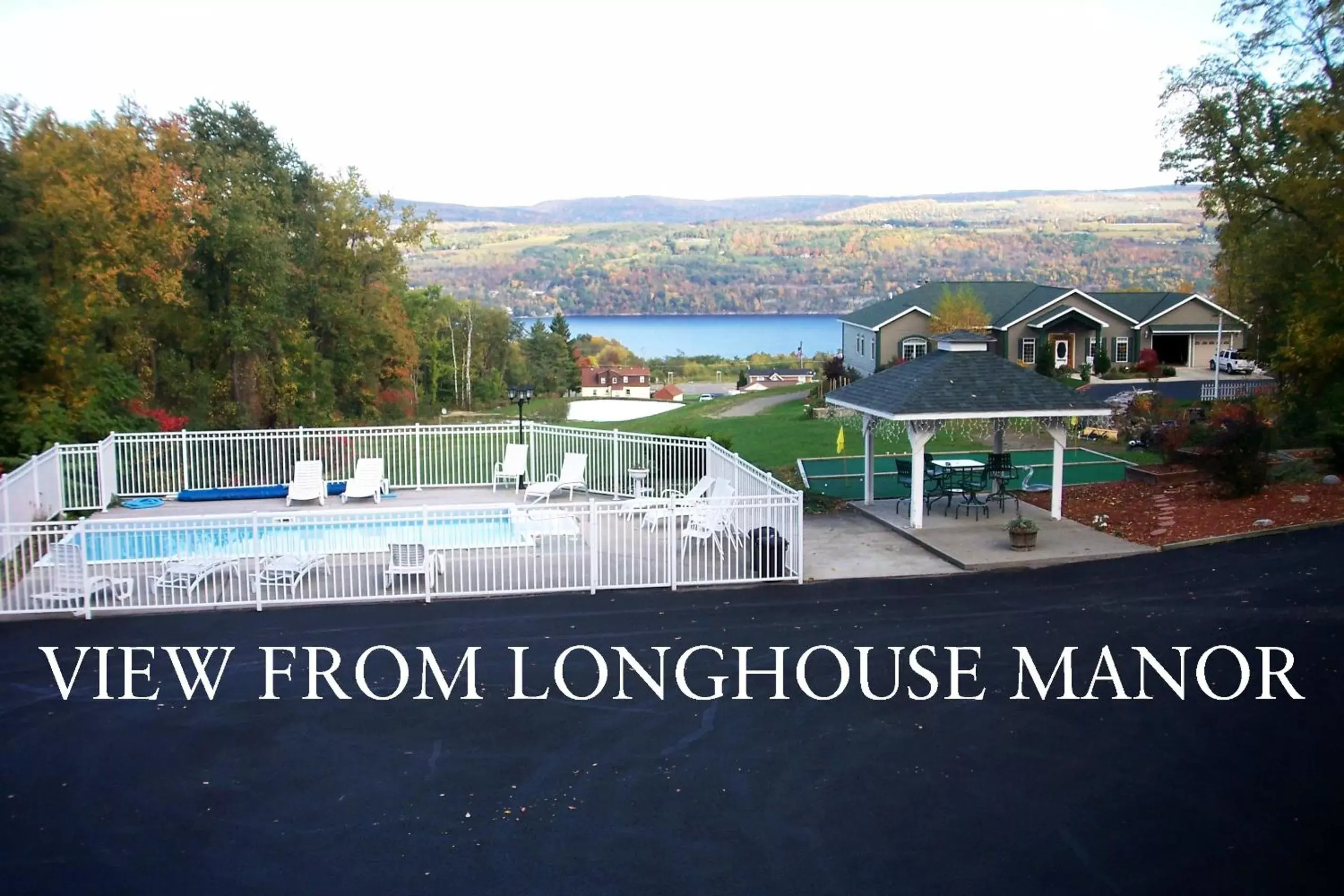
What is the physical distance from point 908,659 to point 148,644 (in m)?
7.68

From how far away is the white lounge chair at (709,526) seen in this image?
560 inches

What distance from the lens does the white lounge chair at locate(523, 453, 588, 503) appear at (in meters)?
18.7

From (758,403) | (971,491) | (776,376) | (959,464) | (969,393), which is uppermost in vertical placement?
(969,393)

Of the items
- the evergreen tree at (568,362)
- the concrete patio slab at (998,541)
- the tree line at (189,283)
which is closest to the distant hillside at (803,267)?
the evergreen tree at (568,362)

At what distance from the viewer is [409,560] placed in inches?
519

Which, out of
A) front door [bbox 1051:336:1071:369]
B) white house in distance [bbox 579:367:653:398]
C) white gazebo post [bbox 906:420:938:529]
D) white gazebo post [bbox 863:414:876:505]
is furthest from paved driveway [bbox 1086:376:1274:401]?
white house in distance [bbox 579:367:653:398]

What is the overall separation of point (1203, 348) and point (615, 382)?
147 feet

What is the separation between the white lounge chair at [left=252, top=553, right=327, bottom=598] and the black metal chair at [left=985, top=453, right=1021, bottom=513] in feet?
33.1

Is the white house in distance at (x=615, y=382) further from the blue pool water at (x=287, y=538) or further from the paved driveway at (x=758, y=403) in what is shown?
the blue pool water at (x=287, y=538)

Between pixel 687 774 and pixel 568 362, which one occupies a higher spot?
pixel 568 362

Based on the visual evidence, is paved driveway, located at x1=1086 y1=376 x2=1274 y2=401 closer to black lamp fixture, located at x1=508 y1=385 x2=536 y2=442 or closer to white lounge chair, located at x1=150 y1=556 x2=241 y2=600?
black lamp fixture, located at x1=508 y1=385 x2=536 y2=442

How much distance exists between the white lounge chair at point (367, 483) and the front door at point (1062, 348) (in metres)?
36.9

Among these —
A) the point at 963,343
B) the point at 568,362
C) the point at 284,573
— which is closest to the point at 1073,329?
the point at 963,343

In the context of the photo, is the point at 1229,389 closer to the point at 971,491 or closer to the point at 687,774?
the point at 971,491
